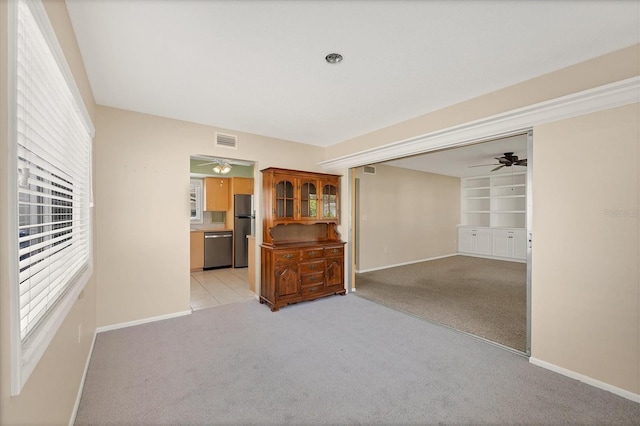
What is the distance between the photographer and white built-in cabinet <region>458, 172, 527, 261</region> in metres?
7.65

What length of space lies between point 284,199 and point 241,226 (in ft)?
9.13

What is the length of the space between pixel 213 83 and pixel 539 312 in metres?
3.61

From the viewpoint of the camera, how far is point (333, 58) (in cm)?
227

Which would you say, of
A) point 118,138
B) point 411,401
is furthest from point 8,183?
point 118,138

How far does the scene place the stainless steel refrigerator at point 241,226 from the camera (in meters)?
6.60

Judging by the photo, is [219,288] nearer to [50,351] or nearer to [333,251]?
[333,251]

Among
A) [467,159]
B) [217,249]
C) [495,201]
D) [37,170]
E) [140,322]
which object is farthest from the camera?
[495,201]

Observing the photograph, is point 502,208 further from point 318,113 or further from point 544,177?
point 318,113

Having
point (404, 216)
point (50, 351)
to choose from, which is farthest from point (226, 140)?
point (404, 216)

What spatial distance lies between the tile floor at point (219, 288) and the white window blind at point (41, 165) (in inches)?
92.0

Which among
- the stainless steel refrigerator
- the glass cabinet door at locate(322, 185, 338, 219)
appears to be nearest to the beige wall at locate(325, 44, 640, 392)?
the glass cabinet door at locate(322, 185, 338, 219)

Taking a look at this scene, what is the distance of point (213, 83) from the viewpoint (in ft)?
8.89

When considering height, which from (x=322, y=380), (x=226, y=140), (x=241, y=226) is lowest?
(x=322, y=380)

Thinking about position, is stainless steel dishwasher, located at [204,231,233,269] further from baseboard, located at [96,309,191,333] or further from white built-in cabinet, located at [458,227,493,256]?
white built-in cabinet, located at [458,227,493,256]
